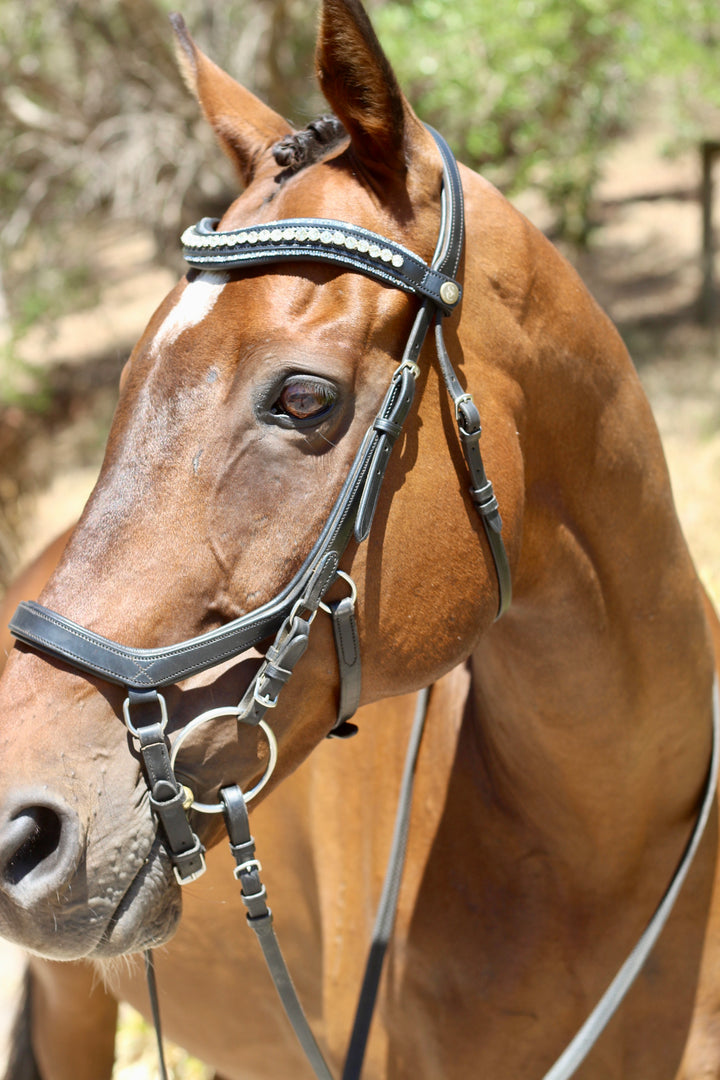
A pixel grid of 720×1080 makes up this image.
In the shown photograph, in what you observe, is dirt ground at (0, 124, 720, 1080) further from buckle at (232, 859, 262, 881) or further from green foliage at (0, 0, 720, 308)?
buckle at (232, 859, 262, 881)

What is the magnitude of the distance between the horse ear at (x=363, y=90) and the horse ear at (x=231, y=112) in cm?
32

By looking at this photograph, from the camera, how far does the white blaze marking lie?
148 centimetres

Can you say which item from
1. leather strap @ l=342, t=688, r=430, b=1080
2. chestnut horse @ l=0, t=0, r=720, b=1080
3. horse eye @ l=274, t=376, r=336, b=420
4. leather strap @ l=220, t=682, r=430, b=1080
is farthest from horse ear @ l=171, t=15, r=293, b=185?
leather strap @ l=342, t=688, r=430, b=1080

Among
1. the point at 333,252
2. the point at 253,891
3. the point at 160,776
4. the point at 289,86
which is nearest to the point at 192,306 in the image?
the point at 333,252

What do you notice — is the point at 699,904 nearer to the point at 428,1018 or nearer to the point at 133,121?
the point at 428,1018

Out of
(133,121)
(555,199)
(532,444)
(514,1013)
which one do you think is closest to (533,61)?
(555,199)

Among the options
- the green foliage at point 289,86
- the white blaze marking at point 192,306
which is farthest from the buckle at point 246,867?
the green foliage at point 289,86

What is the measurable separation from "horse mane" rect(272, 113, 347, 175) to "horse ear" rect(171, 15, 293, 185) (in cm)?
19

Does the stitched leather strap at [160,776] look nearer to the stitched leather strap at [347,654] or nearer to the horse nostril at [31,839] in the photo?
the horse nostril at [31,839]

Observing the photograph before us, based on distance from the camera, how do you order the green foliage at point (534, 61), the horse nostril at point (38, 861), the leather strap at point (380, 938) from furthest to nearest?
the green foliage at point (534, 61)
the leather strap at point (380, 938)
the horse nostril at point (38, 861)

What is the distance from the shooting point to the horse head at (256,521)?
135 centimetres

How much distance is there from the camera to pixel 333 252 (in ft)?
4.82

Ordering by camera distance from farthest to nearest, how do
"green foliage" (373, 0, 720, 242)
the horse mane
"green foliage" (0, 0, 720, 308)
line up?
"green foliage" (0, 0, 720, 308) < "green foliage" (373, 0, 720, 242) < the horse mane

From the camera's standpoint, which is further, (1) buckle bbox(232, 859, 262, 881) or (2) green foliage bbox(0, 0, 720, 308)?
(2) green foliage bbox(0, 0, 720, 308)
